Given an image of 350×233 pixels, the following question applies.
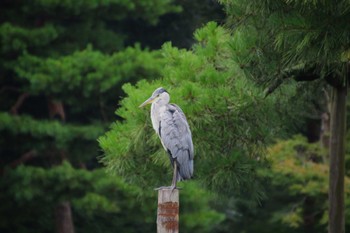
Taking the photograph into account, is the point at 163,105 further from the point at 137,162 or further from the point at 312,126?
the point at 312,126

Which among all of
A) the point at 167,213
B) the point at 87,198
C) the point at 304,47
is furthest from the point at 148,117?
the point at 87,198

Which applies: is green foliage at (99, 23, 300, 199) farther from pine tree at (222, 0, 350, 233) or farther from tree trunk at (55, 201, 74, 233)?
tree trunk at (55, 201, 74, 233)

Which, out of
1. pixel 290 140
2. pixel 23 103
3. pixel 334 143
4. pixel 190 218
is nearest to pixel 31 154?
pixel 23 103

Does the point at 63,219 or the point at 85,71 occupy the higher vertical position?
the point at 85,71

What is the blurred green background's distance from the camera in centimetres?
1271

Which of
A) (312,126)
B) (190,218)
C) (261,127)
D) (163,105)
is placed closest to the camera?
(163,105)

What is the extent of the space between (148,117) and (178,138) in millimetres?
2172

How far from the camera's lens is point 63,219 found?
20109mm

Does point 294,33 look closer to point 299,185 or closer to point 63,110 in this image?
point 299,185

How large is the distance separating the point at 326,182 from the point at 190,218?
2781mm

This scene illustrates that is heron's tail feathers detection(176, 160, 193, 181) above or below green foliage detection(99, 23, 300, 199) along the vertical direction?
below

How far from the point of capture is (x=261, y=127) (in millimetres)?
13227

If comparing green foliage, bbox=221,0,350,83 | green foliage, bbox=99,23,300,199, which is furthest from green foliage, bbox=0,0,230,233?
green foliage, bbox=221,0,350,83

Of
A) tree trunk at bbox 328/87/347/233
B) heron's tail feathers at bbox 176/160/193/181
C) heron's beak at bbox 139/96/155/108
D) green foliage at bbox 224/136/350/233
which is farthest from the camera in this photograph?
green foliage at bbox 224/136/350/233
